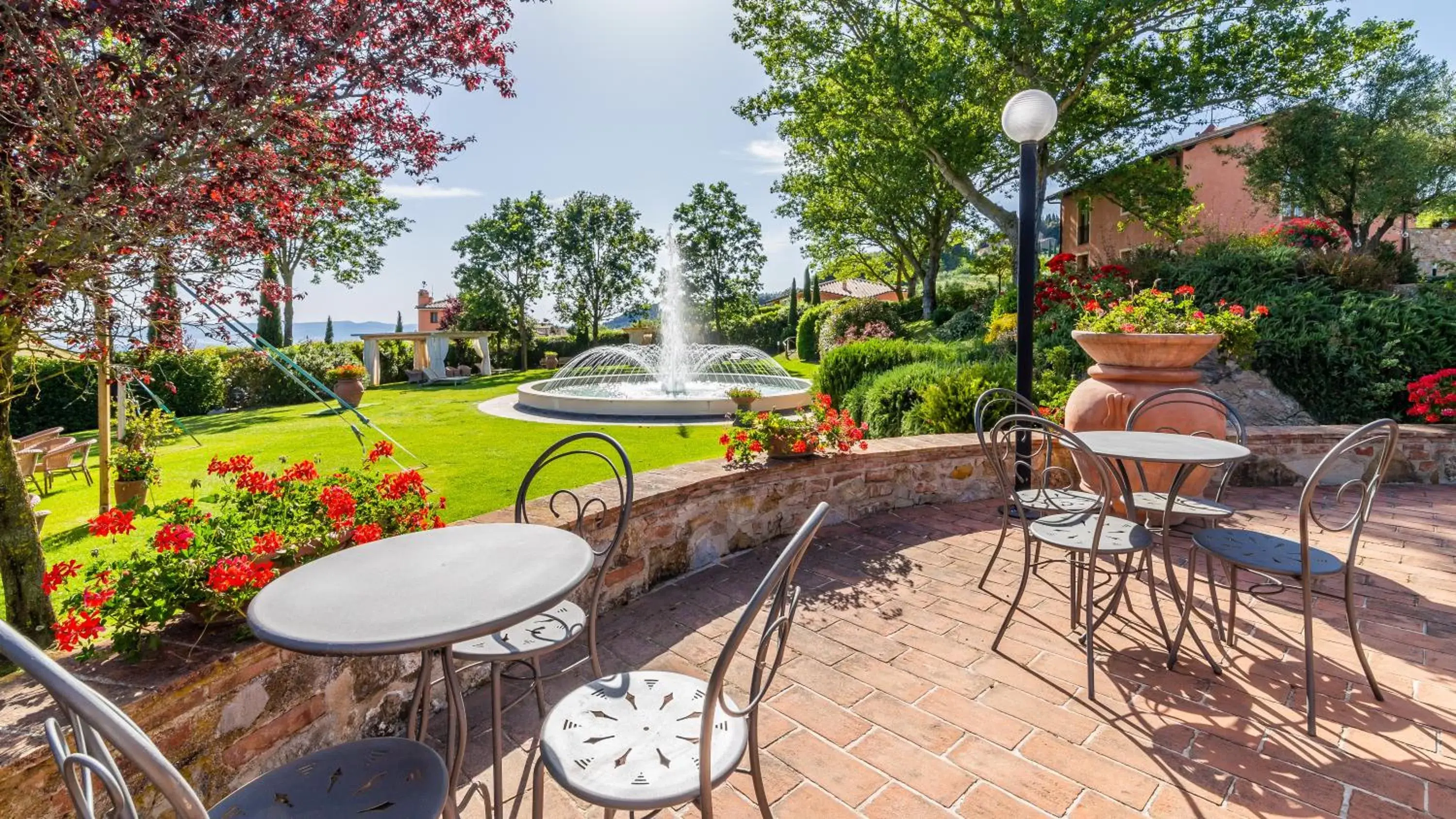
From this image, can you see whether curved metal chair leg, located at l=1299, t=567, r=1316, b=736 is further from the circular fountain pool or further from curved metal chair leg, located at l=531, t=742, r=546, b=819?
the circular fountain pool

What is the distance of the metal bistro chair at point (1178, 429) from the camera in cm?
283

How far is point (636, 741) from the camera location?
4.34ft

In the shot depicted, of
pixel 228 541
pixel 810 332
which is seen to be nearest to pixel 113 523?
pixel 228 541

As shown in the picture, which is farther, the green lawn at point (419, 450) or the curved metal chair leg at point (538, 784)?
the green lawn at point (419, 450)

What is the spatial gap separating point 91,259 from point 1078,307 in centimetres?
807

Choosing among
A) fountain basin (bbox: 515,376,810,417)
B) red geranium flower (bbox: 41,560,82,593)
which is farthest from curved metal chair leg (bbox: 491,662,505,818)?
fountain basin (bbox: 515,376,810,417)

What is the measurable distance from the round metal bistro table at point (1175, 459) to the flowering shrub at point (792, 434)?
1.42m

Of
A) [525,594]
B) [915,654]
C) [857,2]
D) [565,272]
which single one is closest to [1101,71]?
[857,2]

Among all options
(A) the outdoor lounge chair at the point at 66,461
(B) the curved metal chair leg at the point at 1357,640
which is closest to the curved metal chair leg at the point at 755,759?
(B) the curved metal chair leg at the point at 1357,640

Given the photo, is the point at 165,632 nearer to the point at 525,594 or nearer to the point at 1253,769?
the point at 525,594

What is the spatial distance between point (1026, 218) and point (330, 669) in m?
4.30

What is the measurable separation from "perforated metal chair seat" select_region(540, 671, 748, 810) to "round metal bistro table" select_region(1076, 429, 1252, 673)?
6.17 ft

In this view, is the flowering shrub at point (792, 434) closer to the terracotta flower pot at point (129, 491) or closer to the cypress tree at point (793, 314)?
the terracotta flower pot at point (129, 491)

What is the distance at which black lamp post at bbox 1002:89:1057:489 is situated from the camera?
3646 millimetres
